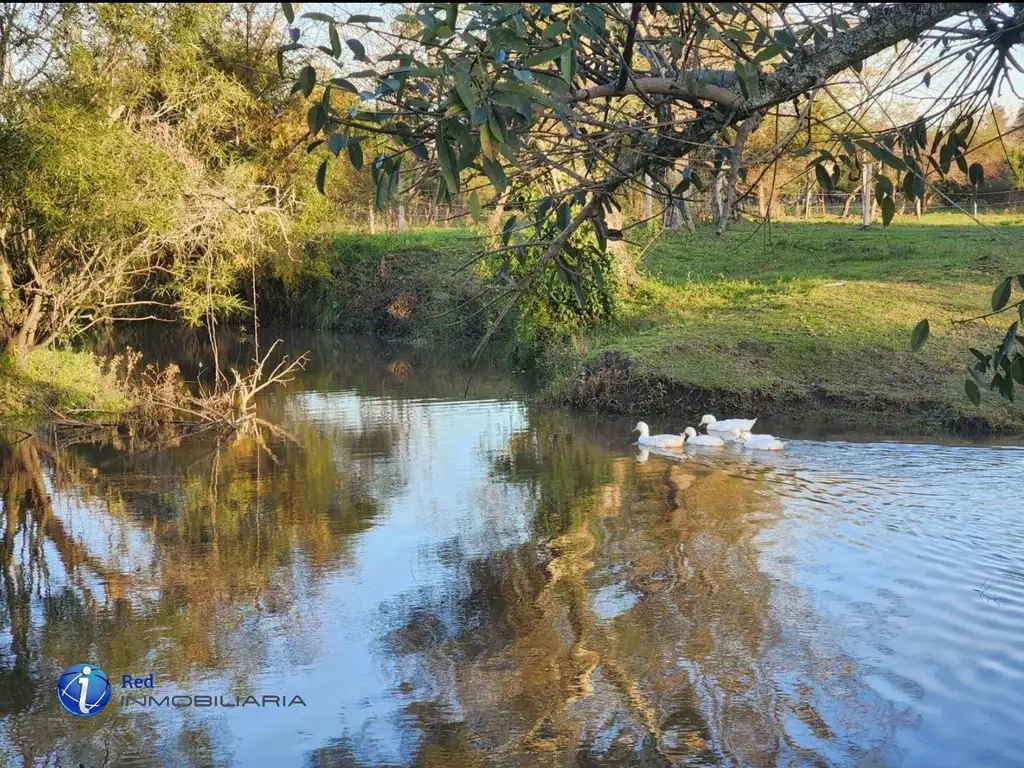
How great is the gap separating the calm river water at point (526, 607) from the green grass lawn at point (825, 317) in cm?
225

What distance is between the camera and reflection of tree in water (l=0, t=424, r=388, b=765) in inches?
245

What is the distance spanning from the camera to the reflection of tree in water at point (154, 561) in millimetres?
6227

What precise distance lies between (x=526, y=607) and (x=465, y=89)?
5.46 m

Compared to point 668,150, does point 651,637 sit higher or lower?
lower

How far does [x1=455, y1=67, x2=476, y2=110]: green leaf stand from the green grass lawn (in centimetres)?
663

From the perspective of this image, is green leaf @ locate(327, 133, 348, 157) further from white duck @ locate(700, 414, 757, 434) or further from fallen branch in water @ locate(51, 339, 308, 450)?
fallen branch in water @ locate(51, 339, 308, 450)

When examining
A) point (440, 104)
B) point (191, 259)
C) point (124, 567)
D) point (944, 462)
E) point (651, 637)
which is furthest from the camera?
point (191, 259)

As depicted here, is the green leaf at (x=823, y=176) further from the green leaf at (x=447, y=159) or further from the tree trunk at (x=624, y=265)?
the tree trunk at (x=624, y=265)

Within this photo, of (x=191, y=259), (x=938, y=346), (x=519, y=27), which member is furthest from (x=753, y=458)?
(x=191, y=259)

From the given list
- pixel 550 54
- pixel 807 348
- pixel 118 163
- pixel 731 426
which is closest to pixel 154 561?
pixel 731 426

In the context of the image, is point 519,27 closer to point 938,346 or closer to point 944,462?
point 944,462

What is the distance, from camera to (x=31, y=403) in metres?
15.9

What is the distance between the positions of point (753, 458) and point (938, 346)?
15.8 ft

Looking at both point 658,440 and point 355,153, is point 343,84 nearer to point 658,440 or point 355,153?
point 355,153
